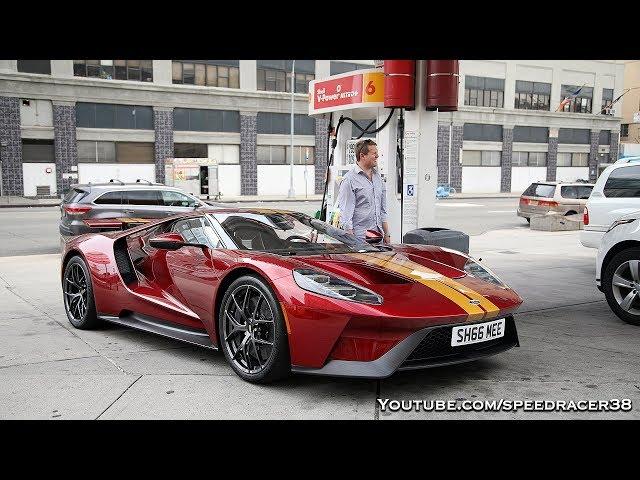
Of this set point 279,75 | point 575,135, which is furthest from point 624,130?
point 279,75

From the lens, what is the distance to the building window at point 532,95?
53.6 metres

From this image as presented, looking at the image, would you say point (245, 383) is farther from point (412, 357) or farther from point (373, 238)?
point (373, 238)

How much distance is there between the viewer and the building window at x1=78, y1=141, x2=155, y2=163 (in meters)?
37.4

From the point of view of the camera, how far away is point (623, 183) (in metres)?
9.06

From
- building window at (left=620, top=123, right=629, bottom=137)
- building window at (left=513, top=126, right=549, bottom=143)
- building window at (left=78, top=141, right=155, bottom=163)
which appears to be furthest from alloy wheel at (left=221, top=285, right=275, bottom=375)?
building window at (left=620, top=123, right=629, bottom=137)

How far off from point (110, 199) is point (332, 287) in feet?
31.9

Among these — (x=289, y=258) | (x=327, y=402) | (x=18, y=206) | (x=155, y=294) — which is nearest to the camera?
(x=327, y=402)

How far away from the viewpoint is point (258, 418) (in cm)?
Answer: 355

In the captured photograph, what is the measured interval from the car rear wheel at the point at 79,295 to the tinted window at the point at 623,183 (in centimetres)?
726

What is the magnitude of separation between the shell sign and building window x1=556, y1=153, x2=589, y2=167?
51.3m

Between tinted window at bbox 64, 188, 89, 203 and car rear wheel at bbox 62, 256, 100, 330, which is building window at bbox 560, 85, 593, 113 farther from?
car rear wheel at bbox 62, 256, 100, 330

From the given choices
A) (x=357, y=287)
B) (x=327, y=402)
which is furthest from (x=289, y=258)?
(x=327, y=402)
